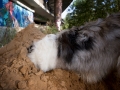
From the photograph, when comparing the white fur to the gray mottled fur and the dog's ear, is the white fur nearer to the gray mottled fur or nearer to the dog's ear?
the gray mottled fur

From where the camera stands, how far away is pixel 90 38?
223 centimetres

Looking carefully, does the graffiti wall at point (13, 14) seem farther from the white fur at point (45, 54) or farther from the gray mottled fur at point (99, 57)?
the gray mottled fur at point (99, 57)

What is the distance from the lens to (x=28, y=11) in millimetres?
16438

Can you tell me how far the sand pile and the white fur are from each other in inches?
3.1

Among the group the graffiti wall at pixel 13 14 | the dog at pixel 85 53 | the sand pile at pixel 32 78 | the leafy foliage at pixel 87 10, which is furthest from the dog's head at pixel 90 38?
the leafy foliage at pixel 87 10

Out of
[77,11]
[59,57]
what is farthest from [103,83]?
[77,11]

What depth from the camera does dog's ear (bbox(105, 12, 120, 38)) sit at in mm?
2168

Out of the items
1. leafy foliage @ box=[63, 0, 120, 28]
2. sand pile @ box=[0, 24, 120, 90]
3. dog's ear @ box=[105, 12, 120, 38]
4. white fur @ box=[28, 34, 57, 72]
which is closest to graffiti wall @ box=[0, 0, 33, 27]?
leafy foliage @ box=[63, 0, 120, 28]

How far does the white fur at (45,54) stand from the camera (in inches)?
81.9

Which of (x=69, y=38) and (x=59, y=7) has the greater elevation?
(x=59, y=7)

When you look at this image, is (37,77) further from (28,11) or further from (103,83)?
(28,11)

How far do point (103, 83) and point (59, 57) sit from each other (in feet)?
2.36

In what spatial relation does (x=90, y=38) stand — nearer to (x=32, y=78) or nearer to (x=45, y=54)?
(x=45, y=54)

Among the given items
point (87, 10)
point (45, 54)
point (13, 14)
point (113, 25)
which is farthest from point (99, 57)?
point (87, 10)
